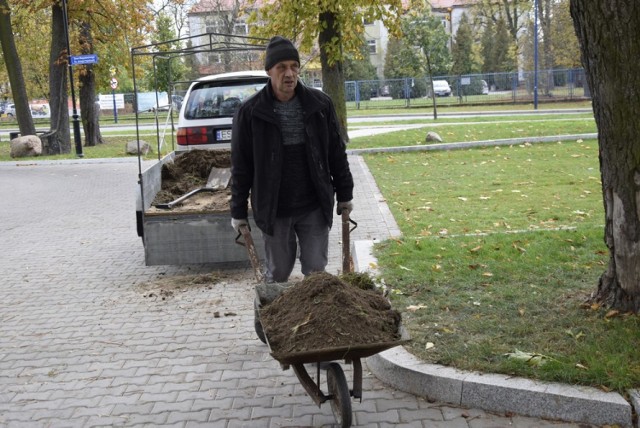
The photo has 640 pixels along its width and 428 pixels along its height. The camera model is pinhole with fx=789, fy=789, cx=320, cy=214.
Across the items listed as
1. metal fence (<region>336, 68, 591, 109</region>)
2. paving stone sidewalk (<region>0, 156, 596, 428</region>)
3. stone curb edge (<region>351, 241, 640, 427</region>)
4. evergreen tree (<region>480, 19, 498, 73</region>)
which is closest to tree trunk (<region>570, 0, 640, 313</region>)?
stone curb edge (<region>351, 241, 640, 427</region>)

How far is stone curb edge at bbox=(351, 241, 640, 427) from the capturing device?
4207 mm

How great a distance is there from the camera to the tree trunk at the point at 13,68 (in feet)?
79.2

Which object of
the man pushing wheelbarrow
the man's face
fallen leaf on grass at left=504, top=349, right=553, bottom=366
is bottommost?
fallen leaf on grass at left=504, top=349, right=553, bottom=366

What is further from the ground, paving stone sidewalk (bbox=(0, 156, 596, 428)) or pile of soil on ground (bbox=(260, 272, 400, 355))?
pile of soil on ground (bbox=(260, 272, 400, 355))

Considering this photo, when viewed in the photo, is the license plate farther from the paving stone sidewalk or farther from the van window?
the paving stone sidewalk

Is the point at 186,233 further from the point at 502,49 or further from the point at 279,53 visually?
the point at 502,49

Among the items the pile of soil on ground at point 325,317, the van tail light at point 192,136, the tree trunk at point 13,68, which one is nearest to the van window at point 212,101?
the van tail light at point 192,136

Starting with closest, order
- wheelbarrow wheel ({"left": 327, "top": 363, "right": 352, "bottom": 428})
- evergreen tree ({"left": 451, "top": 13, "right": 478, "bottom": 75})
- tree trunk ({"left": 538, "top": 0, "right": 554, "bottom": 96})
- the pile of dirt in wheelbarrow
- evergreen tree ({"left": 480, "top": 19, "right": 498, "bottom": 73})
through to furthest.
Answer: wheelbarrow wheel ({"left": 327, "top": 363, "right": 352, "bottom": 428}) → the pile of dirt in wheelbarrow → tree trunk ({"left": 538, "top": 0, "right": 554, "bottom": 96}) → evergreen tree ({"left": 451, "top": 13, "right": 478, "bottom": 75}) → evergreen tree ({"left": 480, "top": 19, "right": 498, "bottom": 73})

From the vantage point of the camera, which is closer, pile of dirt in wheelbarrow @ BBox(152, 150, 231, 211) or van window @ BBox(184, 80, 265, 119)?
pile of dirt in wheelbarrow @ BBox(152, 150, 231, 211)

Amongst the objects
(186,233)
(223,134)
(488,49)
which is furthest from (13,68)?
(488,49)

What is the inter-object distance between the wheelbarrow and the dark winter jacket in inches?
7.7

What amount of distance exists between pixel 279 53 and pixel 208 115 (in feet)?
22.3

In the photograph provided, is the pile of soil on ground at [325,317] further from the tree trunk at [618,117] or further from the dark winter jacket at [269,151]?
the tree trunk at [618,117]

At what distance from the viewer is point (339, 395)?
411 cm
